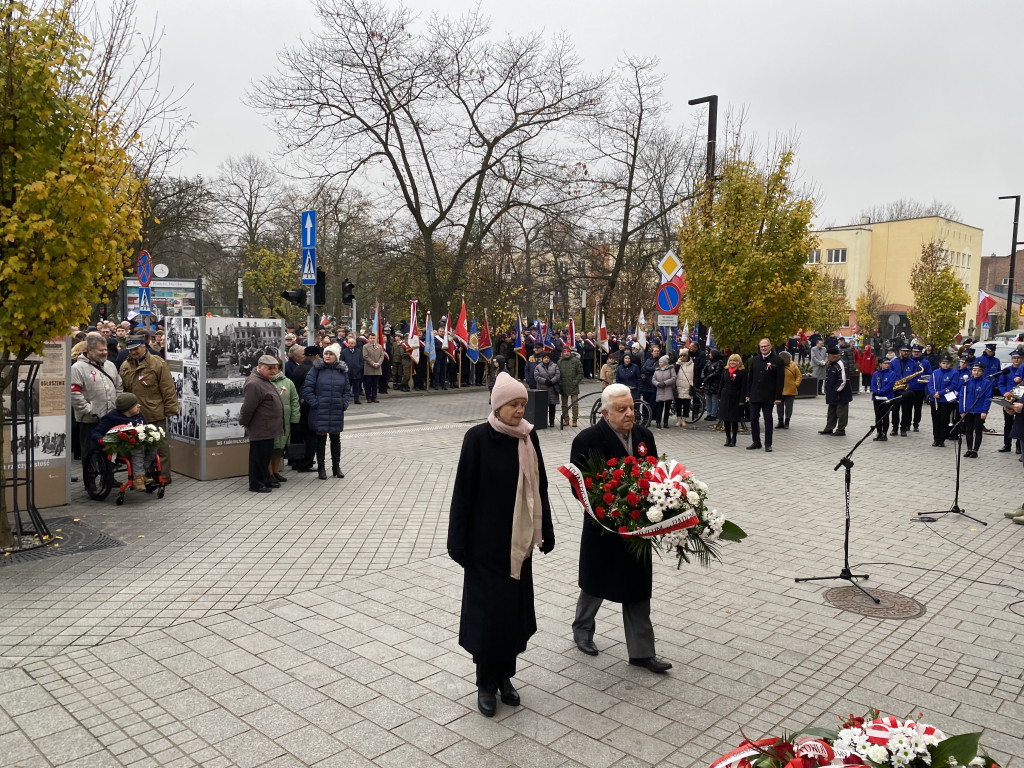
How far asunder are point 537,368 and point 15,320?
11057 mm

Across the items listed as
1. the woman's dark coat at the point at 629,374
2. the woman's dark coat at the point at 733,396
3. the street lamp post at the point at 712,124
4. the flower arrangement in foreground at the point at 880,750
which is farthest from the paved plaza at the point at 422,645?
the street lamp post at the point at 712,124

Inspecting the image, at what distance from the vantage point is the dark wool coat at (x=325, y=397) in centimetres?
1112

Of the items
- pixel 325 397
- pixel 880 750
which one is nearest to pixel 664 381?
pixel 325 397

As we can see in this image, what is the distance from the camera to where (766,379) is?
14016 millimetres

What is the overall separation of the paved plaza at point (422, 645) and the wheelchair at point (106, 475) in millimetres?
192

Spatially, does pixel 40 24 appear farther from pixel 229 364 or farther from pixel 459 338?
pixel 459 338

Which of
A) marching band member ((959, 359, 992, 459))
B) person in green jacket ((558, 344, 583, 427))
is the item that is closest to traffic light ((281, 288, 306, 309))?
person in green jacket ((558, 344, 583, 427))

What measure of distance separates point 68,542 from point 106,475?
5.62ft

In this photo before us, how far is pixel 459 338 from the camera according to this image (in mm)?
24719

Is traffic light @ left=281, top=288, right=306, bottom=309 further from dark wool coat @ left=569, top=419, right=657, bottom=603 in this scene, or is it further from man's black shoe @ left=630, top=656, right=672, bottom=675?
man's black shoe @ left=630, top=656, right=672, bottom=675

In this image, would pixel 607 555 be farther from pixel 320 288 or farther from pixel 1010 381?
pixel 1010 381

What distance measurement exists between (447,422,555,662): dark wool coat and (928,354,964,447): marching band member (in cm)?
1367

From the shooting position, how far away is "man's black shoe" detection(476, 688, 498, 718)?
14.7ft

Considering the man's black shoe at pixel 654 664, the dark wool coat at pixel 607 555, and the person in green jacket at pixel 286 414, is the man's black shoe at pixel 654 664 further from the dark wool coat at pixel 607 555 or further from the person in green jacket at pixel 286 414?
the person in green jacket at pixel 286 414
